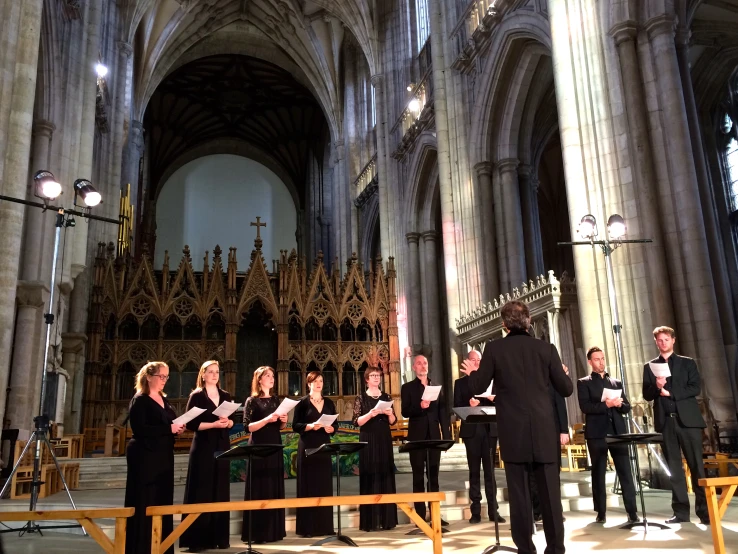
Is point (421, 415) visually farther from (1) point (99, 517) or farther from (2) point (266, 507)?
(1) point (99, 517)

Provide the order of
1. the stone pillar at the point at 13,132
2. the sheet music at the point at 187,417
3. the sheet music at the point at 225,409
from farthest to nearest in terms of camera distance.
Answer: the stone pillar at the point at 13,132 < the sheet music at the point at 225,409 < the sheet music at the point at 187,417

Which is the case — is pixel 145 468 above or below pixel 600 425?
below

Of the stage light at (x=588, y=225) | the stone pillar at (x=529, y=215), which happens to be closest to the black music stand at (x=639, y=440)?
the stage light at (x=588, y=225)

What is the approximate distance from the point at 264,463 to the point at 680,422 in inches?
123

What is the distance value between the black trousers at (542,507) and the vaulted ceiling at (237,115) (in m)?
27.3

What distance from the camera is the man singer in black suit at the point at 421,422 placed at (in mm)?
5391

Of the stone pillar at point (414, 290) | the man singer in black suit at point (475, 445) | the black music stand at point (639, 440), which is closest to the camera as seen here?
the black music stand at point (639, 440)

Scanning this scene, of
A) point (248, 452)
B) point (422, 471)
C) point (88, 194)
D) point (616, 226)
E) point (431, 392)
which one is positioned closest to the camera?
point (248, 452)

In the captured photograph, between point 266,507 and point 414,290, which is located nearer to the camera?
point 266,507

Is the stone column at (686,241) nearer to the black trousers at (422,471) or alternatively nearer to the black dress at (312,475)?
the black trousers at (422,471)

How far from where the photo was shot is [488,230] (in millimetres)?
13914

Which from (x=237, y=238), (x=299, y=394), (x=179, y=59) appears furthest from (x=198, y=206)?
(x=299, y=394)

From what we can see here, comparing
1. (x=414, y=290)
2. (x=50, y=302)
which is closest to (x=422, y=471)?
(x=50, y=302)

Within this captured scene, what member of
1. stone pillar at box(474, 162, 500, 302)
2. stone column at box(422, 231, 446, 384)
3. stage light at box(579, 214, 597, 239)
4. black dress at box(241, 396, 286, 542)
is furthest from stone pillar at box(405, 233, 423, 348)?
black dress at box(241, 396, 286, 542)
